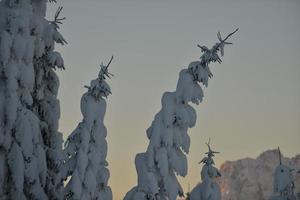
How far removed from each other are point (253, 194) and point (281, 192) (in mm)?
126022

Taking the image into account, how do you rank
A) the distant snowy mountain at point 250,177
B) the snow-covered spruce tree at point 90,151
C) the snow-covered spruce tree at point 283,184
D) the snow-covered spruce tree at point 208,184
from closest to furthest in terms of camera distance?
the snow-covered spruce tree at point 208,184, the snow-covered spruce tree at point 90,151, the snow-covered spruce tree at point 283,184, the distant snowy mountain at point 250,177

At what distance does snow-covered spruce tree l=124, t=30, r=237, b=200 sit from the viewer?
76.7 ft

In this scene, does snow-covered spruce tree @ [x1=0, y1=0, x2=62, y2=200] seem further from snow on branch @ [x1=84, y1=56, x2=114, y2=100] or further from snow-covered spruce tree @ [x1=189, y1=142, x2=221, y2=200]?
snow-covered spruce tree @ [x1=189, y1=142, x2=221, y2=200]

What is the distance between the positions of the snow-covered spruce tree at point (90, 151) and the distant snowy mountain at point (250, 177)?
129 meters

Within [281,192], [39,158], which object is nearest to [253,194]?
[281,192]

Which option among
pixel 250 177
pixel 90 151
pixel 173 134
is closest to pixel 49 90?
pixel 90 151

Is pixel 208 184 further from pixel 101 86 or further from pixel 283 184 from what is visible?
pixel 283 184

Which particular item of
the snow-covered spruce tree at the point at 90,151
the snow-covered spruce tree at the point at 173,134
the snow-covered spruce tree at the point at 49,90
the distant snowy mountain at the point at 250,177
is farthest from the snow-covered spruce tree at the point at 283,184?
the distant snowy mountain at the point at 250,177

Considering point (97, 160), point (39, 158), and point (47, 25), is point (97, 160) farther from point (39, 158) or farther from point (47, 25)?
point (47, 25)

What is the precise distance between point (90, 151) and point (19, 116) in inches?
167

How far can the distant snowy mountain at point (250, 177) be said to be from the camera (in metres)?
155

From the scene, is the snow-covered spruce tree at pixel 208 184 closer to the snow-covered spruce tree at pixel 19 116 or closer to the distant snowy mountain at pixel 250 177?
the snow-covered spruce tree at pixel 19 116

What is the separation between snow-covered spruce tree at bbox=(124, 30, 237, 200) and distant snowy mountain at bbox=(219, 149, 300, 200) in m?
130

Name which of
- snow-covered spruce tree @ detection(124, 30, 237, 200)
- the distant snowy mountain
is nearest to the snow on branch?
snow-covered spruce tree @ detection(124, 30, 237, 200)
